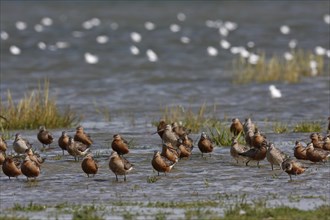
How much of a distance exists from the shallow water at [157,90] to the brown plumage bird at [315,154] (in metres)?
0.16

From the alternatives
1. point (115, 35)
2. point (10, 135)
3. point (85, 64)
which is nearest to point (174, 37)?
point (115, 35)

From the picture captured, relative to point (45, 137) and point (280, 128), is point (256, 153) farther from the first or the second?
point (280, 128)

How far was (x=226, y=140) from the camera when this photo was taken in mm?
20016

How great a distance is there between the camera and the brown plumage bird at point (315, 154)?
17.7 meters

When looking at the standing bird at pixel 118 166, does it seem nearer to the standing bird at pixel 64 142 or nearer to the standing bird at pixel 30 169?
the standing bird at pixel 30 169

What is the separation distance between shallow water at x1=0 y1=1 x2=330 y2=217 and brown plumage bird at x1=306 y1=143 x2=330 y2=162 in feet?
0.52

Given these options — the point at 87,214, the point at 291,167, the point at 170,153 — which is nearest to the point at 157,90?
the point at 170,153

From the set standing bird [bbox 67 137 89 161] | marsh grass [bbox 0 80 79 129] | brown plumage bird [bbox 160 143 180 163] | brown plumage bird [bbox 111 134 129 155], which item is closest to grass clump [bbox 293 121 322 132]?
brown plumage bird [bbox 111 134 129 155]

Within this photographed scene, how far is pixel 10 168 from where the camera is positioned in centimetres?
1638

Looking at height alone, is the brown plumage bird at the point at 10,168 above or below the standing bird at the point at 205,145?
below

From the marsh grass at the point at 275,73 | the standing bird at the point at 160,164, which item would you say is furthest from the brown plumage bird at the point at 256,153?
the marsh grass at the point at 275,73

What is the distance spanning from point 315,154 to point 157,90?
48.7 ft

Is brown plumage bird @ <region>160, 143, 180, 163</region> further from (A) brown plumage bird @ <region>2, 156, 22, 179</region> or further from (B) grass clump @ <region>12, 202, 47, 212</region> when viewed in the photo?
(B) grass clump @ <region>12, 202, 47, 212</region>

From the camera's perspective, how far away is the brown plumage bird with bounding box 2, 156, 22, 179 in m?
16.4
